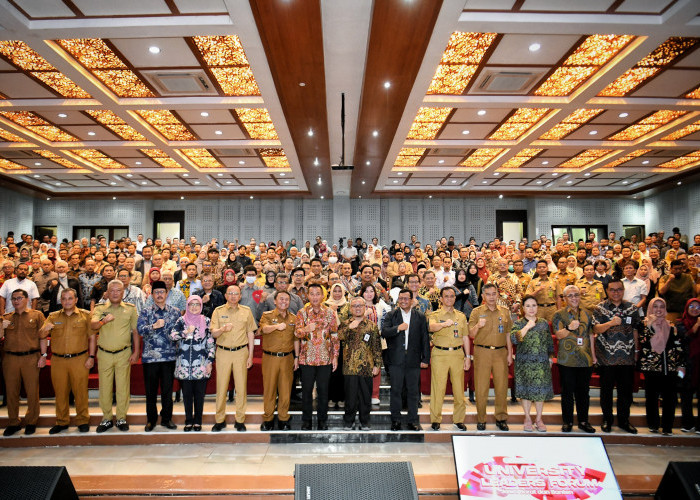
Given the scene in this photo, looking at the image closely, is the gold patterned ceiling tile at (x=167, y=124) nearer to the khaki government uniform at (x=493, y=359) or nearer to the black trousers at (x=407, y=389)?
the black trousers at (x=407, y=389)

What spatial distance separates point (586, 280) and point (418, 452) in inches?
133

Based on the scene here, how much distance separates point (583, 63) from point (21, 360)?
773 cm

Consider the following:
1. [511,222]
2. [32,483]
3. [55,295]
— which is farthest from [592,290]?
[511,222]

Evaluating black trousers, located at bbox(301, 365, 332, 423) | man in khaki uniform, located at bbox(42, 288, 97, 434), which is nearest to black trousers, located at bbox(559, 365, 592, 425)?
black trousers, located at bbox(301, 365, 332, 423)

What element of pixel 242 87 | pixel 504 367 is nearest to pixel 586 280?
pixel 504 367

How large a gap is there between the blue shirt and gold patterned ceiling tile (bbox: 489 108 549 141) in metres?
6.92

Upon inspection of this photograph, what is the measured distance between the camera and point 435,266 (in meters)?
7.47

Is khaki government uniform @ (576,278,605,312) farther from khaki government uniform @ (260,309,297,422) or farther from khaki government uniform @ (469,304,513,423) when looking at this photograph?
khaki government uniform @ (260,309,297,422)

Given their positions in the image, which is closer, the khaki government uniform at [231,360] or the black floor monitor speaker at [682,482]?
the black floor monitor speaker at [682,482]

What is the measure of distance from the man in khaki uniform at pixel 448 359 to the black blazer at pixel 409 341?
0.10m

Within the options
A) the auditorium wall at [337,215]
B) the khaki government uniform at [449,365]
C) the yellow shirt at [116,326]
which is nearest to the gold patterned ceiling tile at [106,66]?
the yellow shirt at [116,326]

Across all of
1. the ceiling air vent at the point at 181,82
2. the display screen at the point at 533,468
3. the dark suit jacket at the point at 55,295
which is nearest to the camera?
the display screen at the point at 533,468

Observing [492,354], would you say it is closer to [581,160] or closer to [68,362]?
[68,362]

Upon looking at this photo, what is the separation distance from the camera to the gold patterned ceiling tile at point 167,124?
805 centimetres
